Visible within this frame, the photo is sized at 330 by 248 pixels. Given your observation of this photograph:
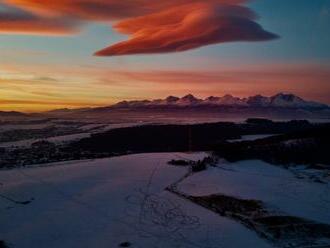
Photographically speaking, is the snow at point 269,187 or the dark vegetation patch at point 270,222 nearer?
the dark vegetation patch at point 270,222

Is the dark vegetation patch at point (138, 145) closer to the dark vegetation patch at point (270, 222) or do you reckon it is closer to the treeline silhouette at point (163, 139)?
the treeline silhouette at point (163, 139)

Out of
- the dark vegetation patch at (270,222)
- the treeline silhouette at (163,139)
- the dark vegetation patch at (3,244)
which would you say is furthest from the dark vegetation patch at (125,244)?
the treeline silhouette at (163,139)

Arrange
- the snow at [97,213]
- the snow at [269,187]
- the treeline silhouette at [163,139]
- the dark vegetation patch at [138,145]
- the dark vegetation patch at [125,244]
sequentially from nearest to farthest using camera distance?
the dark vegetation patch at [125,244]
the snow at [97,213]
the snow at [269,187]
the dark vegetation patch at [138,145]
the treeline silhouette at [163,139]

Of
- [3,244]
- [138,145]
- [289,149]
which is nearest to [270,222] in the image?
[3,244]

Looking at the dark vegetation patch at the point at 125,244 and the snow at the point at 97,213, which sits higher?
the snow at the point at 97,213

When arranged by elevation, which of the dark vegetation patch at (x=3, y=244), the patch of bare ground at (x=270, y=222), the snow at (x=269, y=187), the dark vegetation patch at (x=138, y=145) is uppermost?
the dark vegetation patch at (x=138, y=145)

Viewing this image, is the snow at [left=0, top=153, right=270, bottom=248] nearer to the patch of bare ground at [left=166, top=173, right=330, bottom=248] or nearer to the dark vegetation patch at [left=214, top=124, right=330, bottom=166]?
the patch of bare ground at [left=166, top=173, right=330, bottom=248]

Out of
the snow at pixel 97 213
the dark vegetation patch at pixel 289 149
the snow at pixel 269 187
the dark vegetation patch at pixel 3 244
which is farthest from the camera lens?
the dark vegetation patch at pixel 289 149

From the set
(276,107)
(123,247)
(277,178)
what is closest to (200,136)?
(277,178)
